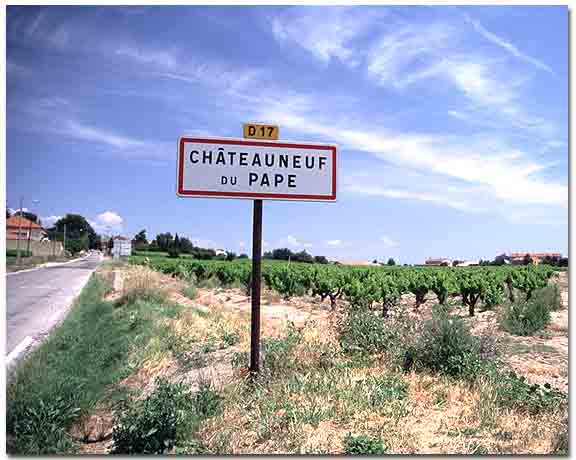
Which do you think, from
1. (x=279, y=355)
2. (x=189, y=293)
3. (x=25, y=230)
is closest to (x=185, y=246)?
(x=25, y=230)

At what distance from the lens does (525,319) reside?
35.1 ft

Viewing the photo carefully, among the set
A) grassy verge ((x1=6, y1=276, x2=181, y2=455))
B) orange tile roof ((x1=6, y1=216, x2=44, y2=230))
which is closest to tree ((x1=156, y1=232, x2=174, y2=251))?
orange tile roof ((x1=6, y1=216, x2=44, y2=230))

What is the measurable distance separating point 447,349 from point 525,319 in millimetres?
7034

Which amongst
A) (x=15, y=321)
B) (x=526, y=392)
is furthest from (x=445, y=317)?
(x=15, y=321)

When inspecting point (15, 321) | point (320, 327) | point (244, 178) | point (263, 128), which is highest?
point (263, 128)

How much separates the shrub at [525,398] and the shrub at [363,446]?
1.30 m

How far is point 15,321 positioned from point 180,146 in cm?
925

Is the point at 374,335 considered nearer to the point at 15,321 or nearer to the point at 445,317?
the point at 445,317

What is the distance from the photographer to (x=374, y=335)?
515 cm

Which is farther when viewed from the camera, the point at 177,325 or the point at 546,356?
the point at 546,356

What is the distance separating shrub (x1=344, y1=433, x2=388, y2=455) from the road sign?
1.99 metres

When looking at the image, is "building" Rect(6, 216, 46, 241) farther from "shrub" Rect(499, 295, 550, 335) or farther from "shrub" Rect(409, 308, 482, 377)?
"shrub" Rect(409, 308, 482, 377)

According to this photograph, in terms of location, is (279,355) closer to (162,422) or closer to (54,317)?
(162,422)

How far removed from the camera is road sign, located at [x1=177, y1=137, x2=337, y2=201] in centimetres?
420
